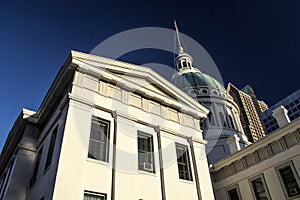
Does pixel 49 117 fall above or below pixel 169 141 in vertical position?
above

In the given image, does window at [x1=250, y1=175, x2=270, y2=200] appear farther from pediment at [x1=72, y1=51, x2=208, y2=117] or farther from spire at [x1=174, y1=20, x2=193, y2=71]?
spire at [x1=174, y1=20, x2=193, y2=71]

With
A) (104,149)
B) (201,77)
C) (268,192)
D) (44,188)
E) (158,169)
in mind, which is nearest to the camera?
(44,188)

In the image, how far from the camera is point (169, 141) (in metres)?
14.7

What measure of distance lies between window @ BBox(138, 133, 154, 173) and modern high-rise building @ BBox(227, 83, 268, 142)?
85886 mm

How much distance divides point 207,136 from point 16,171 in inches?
1117

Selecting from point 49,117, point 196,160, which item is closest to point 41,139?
point 49,117

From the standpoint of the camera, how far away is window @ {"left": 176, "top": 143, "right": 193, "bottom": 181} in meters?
14.3

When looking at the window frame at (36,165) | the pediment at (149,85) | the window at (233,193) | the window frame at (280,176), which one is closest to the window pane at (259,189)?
the window frame at (280,176)

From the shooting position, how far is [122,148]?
1229 cm

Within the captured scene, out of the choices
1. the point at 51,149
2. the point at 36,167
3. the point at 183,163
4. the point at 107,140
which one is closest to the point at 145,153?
the point at 107,140

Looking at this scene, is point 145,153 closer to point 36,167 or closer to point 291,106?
point 36,167

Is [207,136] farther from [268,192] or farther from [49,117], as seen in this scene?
[49,117]

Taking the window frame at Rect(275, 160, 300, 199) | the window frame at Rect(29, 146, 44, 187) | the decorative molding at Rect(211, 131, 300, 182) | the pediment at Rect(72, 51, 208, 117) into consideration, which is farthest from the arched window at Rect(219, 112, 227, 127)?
the window frame at Rect(29, 146, 44, 187)

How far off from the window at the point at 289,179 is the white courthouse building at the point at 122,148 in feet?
0.19
